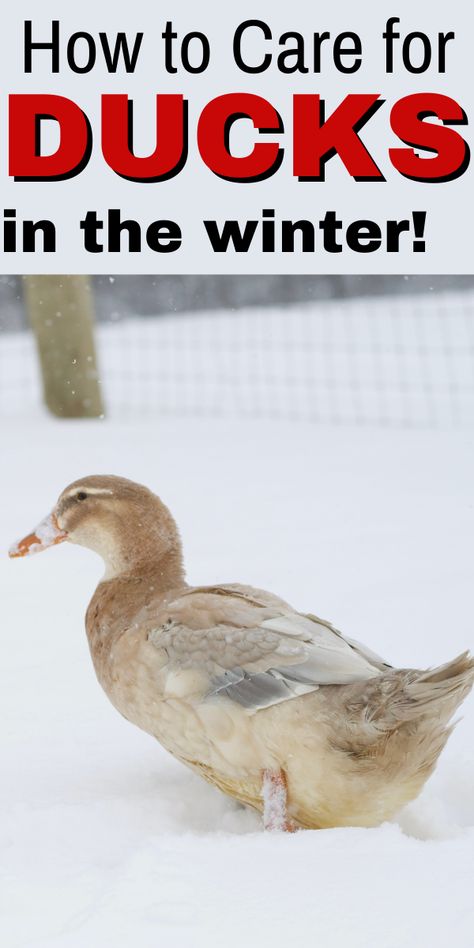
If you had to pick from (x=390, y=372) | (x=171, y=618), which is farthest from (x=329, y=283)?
(x=171, y=618)

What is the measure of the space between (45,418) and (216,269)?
5.82 feet

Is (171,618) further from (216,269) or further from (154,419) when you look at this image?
(154,419)

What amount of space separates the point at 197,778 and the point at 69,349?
5054 millimetres

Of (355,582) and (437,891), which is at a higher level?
(355,582)

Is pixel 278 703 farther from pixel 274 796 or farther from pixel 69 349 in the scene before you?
pixel 69 349

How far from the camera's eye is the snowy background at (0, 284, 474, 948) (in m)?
2.10

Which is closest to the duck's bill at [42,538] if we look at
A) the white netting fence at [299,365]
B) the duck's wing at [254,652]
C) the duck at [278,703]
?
the duck at [278,703]

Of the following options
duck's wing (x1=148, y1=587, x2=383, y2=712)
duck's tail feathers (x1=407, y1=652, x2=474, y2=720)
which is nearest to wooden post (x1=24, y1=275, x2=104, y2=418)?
duck's wing (x1=148, y1=587, x2=383, y2=712)

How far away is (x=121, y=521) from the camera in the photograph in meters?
3.00

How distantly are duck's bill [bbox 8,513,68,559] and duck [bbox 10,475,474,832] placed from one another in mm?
346

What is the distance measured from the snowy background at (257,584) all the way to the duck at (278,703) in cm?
16

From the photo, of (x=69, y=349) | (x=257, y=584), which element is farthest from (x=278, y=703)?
(x=69, y=349)

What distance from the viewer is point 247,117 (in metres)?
6.03

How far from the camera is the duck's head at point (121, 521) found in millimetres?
2980
